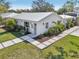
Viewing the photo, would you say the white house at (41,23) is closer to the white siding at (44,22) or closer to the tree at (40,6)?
the white siding at (44,22)

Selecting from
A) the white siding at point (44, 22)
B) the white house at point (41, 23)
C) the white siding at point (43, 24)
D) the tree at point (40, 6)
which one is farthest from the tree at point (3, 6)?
the white siding at point (44, 22)

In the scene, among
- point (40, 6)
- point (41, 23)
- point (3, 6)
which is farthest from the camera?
point (40, 6)

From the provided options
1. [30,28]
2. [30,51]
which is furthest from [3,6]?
[30,51]

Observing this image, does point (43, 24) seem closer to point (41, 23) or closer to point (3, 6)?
point (41, 23)

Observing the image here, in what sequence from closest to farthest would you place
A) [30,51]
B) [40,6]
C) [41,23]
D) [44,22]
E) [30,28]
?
[30,51] < [41,23] < [44,22] < [30,28] < [40,6]

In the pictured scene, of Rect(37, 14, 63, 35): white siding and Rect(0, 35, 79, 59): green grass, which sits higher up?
Rect(37, 14, 63, 35): white siding

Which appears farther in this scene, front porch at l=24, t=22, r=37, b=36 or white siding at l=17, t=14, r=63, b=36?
front porch at l=24, t=22, r=37, b=36

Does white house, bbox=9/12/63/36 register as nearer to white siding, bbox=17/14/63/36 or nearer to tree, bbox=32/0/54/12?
white siding, bbox=17/14/63/36

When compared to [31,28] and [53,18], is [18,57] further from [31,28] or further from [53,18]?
[53,18]

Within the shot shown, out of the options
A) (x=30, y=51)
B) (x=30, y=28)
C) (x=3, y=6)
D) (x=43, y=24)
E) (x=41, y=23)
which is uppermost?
(x=3, y=6)

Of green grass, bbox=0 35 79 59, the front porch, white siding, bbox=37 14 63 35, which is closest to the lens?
green grass, bbox=0 35 79 59

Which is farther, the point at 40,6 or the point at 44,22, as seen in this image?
the point at 40,6

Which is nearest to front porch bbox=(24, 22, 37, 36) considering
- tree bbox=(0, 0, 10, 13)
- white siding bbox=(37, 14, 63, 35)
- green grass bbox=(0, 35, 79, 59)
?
white siding bbox=(37, 14, 63, 35)
